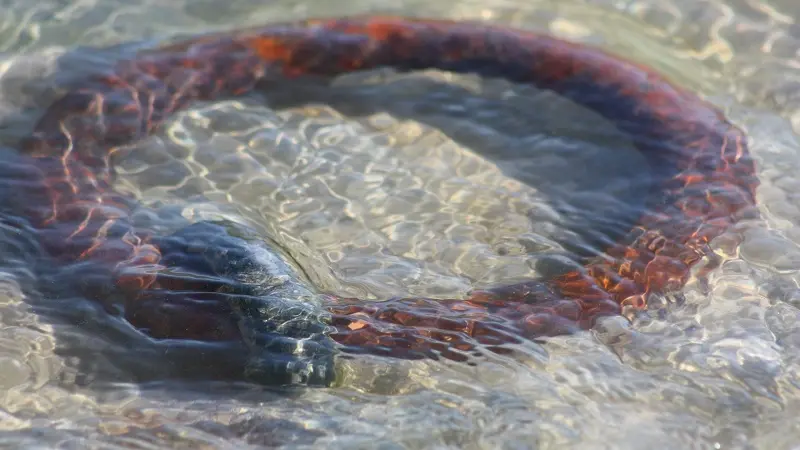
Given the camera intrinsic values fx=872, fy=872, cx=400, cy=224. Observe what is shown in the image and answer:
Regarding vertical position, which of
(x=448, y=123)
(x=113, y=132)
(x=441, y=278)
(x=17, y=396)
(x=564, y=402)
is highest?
(x=448, y=123)

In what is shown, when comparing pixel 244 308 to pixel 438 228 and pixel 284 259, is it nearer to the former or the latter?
pixel 284 259

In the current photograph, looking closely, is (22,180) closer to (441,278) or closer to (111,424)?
(111,424)

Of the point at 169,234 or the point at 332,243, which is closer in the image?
the point at 169,234

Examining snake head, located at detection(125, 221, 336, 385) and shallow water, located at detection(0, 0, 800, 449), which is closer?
shallow water, located at detection(0, 0, 800, 449)

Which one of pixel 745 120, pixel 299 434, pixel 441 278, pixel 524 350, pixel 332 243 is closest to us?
pixel 299 434

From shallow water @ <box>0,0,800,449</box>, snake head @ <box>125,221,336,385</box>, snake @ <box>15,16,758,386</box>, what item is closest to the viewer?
shallow water @ <box>0,0,800,449</box>

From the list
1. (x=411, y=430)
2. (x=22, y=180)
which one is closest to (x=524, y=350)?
(x=411, y=430)
